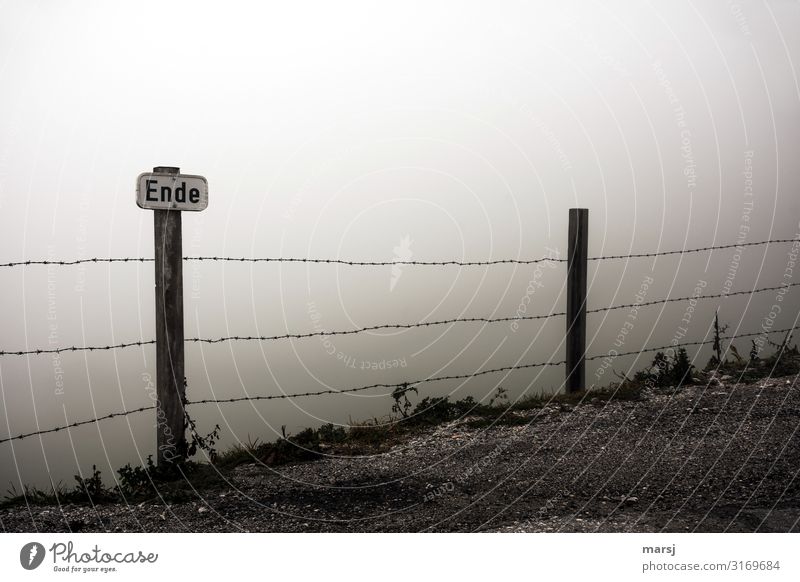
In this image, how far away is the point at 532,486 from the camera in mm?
5605

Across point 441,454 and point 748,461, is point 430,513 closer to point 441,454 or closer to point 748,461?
point 441,454

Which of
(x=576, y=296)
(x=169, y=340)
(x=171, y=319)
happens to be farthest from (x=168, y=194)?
(x=576, y=296)

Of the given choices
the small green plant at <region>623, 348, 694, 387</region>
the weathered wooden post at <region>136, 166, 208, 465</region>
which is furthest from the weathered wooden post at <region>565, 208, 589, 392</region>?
the weathered wooden post at <region>136, 166, 208, 465</region>

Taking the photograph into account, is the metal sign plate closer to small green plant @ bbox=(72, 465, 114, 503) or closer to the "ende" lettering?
the "ende" lettering

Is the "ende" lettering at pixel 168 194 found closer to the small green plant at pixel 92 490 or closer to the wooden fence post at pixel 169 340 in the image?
the wooden fence post at pixel 169 340

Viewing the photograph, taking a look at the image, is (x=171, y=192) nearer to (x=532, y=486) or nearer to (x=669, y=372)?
(x=532, y=486)

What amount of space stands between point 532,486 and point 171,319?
9.87 ft

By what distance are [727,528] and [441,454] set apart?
2.26 m

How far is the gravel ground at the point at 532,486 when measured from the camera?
5.04 meters

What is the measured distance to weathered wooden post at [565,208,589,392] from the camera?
808 cm

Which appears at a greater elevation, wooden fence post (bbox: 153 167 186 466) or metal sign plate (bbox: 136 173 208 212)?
metal sign plate (bbox: 136 173 208 212)

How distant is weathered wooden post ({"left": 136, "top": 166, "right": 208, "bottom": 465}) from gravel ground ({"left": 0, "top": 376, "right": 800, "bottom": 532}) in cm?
59

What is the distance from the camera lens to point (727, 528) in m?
4.88

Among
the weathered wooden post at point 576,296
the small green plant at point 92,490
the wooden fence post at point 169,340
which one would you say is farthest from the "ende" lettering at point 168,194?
the weathered wooden post at point 576,296
